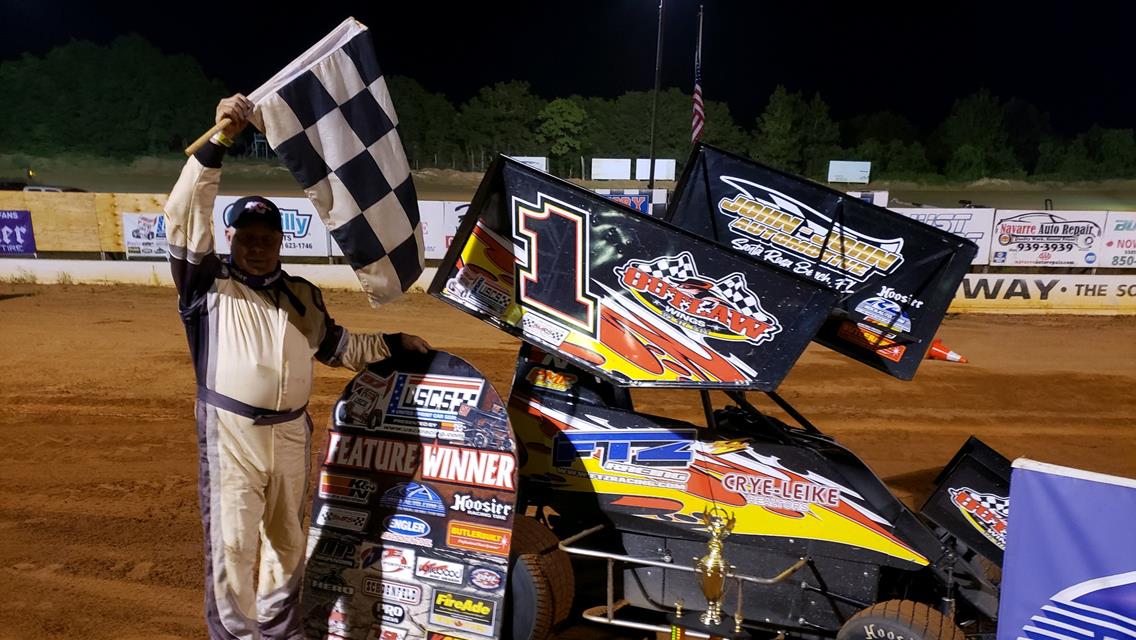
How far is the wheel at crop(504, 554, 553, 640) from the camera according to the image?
342 centimetres

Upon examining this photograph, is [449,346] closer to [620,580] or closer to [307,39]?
[620,580]

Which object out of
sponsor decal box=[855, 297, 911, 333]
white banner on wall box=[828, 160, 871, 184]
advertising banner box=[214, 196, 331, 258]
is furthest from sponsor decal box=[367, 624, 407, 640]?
white banner on wall box=[828, 160, 871, 184]

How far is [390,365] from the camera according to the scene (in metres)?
3.60

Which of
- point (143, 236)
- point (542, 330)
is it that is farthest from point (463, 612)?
point (143, 236)

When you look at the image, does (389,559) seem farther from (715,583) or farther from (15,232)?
A: (15,232)

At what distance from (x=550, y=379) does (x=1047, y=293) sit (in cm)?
1296

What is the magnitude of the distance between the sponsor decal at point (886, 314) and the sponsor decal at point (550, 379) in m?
1.55

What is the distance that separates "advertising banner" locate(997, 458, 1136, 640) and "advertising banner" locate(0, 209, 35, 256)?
1696 centimetres

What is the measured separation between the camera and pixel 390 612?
3.47m

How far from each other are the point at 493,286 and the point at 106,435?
5.24 metres

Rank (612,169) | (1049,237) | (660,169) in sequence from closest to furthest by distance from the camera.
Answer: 1. (1049,237)
2. (660,169)
3. (612,169)

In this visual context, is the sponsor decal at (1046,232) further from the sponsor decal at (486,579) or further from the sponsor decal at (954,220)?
the sponsor decal at (486,579)

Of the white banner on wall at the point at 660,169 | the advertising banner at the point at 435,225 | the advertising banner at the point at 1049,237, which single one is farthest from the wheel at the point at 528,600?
the white banner on wall at the point at 660,169

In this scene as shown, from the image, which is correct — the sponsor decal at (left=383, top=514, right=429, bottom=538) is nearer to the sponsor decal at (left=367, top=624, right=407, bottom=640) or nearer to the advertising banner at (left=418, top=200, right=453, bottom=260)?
the sponsor decal at (left=367, top=624, right=407, bottom=640)
